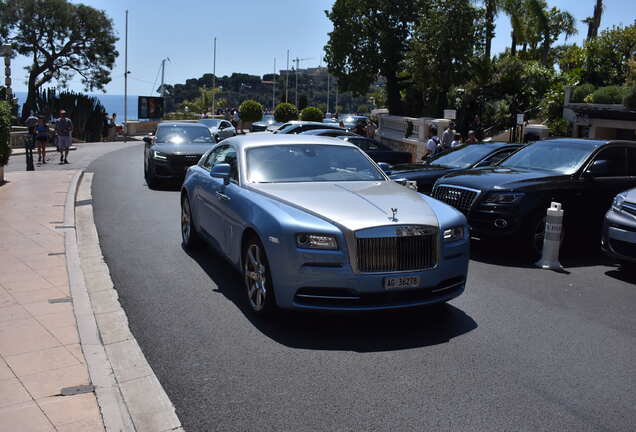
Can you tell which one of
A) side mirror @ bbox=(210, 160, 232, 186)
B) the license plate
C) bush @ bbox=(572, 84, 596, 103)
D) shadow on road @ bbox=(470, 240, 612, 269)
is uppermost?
bush @ bbox=(572, 84, 596, 103)

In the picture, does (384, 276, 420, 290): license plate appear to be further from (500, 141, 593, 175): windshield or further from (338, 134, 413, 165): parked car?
(338, 134, 413, 165): parked car

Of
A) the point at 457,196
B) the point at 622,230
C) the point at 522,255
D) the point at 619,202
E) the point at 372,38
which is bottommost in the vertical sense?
the point at 522,255

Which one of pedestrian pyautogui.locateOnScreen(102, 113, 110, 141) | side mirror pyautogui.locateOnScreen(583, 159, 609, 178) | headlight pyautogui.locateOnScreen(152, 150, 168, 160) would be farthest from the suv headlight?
pedestrian pyautogui.locateOnScreen(102, 113, 110, 141)

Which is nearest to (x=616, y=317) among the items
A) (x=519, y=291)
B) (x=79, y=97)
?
(x=519, y=291)

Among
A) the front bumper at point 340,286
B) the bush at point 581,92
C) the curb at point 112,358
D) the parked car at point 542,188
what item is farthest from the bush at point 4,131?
the bush at point 581,92

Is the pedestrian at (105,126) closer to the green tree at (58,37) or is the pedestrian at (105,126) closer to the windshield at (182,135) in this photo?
the green tree at (58,37)

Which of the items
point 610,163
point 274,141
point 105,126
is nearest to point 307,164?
point 274,141

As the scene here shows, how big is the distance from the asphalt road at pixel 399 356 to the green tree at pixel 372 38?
3272 centimetres

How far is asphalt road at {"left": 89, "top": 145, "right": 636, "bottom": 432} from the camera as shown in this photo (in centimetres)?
446

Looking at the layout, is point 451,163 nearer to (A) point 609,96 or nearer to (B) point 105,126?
(A) point 609,96

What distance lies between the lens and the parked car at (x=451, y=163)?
Result: 12055mm

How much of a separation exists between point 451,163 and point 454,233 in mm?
6682

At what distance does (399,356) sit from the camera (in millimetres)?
5527

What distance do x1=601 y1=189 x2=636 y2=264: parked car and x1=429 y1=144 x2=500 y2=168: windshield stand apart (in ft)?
12.4
